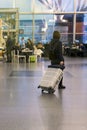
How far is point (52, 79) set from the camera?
838cm

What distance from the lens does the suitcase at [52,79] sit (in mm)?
8266

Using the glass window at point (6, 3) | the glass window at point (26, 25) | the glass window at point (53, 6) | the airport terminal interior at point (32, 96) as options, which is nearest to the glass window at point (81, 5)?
the glass window at point (53, 6)

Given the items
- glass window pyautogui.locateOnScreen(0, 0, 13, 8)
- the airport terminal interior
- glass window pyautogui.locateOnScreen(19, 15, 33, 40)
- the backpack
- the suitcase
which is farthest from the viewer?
glass window pyautogui.locateOnScreen(19, 15, 33, 40)

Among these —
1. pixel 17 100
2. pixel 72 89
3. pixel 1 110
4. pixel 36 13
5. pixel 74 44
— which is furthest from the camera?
pixel 36 13

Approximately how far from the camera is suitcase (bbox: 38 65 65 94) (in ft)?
27.1

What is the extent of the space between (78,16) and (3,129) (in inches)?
1064

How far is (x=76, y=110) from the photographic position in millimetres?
6254

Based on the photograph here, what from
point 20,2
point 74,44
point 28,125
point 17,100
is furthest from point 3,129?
point 20,2

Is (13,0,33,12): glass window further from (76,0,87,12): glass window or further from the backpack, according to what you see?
the backpack

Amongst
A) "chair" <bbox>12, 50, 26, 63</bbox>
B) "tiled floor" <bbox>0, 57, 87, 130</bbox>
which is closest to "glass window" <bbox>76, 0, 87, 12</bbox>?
"chair" <bbox>12, 50, 26, 63</bbox>

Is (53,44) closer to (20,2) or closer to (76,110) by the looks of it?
(76,110)

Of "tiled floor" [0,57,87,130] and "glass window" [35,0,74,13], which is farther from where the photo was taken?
"glass window" [35,0,74,13]

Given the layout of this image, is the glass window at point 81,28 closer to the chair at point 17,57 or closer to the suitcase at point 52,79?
the chair at point 17,57

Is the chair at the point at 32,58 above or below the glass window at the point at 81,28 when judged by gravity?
below
